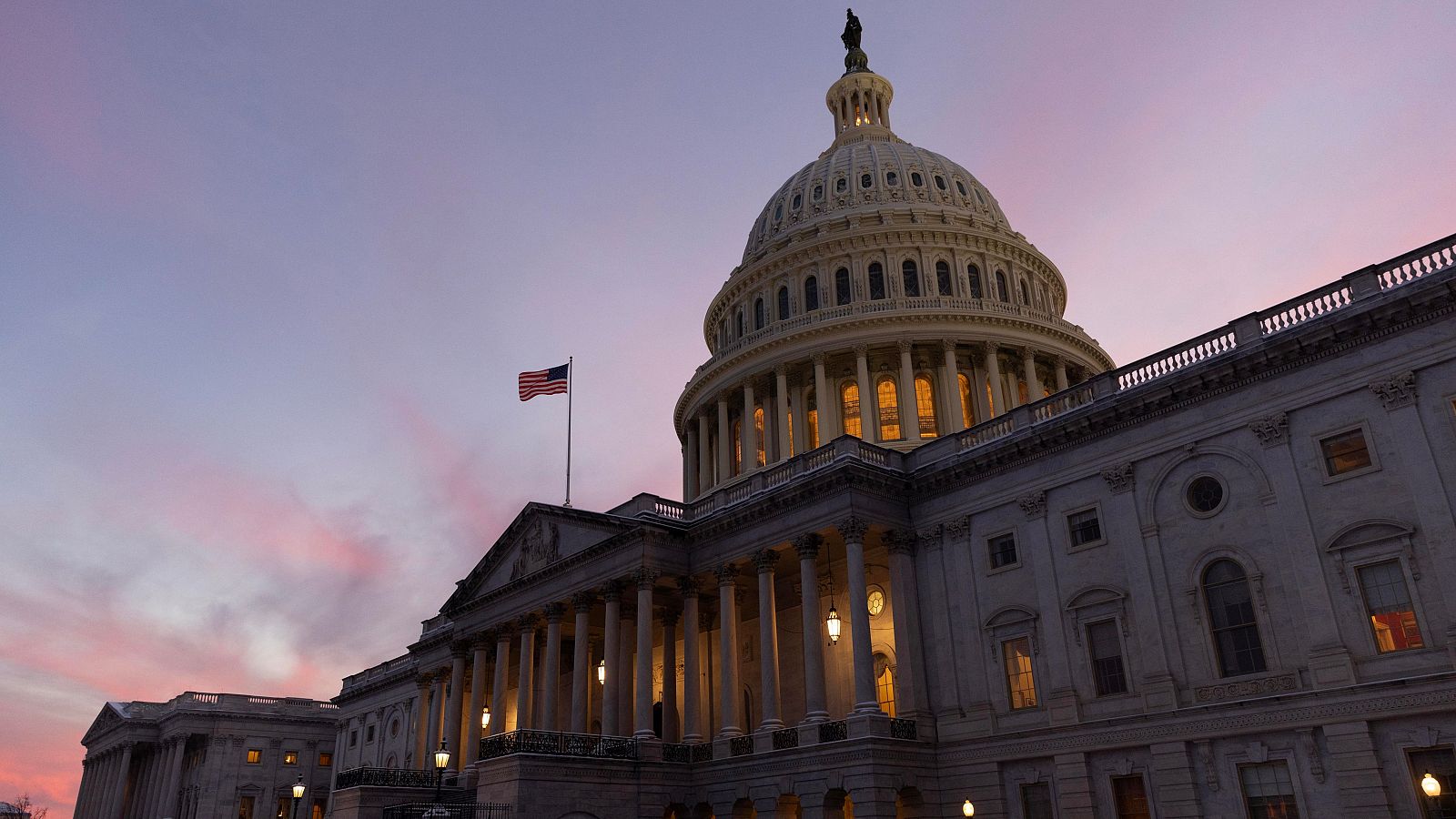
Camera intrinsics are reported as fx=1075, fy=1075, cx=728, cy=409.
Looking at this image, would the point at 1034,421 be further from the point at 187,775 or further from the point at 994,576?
the point at 187,775

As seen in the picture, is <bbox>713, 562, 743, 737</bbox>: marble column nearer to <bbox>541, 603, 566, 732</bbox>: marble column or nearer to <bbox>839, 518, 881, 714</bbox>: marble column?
<bbox>839, 518, 881, 714</bbox>: marble column

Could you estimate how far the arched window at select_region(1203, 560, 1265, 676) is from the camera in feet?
99.5

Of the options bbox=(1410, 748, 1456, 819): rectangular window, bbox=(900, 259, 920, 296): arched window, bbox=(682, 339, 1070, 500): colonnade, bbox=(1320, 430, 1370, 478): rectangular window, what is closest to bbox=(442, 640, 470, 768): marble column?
bbox=(682, 339, 1070, 500): colonnade

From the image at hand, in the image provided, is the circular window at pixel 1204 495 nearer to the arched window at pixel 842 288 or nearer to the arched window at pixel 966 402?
the arched window at pixel 966 402

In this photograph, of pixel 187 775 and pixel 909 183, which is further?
pixel 187 775

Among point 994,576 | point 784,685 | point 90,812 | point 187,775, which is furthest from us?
point 90,812

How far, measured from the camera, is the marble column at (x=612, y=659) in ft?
145

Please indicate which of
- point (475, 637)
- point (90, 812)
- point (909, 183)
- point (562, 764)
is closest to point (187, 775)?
point (90, 812)

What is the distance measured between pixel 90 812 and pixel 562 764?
98.3 meters

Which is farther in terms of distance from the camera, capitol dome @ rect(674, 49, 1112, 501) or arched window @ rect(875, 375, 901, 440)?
capitol dome @ rect(674, 49, 1112, 501)

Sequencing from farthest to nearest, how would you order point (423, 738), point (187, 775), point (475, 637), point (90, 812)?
point (90, 812) → point (187, 775) → point (423, 738) → point (475, 637)

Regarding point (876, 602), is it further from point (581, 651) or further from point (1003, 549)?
point (581, 651)

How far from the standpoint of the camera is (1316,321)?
30.1m

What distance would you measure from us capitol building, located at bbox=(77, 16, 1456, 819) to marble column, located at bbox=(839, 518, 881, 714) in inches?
5.1
